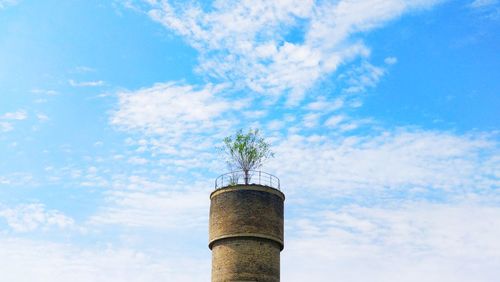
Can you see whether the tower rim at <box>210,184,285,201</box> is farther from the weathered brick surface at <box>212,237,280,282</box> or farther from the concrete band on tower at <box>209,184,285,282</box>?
the weathered brick surface at <box>212,237,280,282</box>

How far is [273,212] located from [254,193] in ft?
4.71

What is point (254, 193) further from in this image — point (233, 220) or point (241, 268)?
point (241, 268)

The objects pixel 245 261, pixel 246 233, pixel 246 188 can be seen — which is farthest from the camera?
pixel 246 188

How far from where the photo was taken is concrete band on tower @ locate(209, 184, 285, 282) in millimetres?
30359

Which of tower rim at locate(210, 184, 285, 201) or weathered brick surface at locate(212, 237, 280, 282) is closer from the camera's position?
weathered brick surface at locate(212, 237, 280, 282)

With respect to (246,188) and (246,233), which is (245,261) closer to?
(246,233)

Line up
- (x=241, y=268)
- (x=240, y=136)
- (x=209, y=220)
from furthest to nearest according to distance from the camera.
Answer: (x=240, y=136)
(x=209, y=220)
(x=241, y=268)

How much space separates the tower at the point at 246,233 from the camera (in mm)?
30364

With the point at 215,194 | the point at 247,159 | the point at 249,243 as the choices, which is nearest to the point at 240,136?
the point at 247,159

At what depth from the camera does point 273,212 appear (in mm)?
32062

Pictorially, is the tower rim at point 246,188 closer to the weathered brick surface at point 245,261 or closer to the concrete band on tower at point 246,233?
the concrete band on tower at point 246,233

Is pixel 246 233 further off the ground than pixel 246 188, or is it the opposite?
pixel 246 188

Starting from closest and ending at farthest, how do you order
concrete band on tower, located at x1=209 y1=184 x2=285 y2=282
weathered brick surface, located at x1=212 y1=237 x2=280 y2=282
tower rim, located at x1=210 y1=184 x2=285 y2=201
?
weathered brick surface, located at x1=212 y1=237 x2=280 y2=282, concrete band on tower, located at x1=209 y1=184 x2=285 y2=282, tower rim, located at x1=210 y1=184 x2=285 y2=201

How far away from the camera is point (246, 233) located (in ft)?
100
